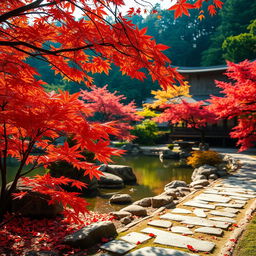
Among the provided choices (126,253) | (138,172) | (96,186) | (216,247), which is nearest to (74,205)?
(126,253)

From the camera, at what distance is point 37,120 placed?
2.62 metres

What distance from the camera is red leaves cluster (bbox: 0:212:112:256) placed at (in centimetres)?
390

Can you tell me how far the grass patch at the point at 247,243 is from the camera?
346 cm

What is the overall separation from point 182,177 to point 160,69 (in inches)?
378

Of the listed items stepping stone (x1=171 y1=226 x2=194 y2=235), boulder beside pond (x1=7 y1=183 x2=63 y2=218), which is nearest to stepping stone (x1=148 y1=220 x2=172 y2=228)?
stepping stone (x1=171 y1=226 x2=194 y2=235)

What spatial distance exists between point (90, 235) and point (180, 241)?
128 cm

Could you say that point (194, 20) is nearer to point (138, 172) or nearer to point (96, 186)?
point (138, 172)

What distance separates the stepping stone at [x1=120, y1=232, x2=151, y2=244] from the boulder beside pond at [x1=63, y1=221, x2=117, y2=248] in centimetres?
24

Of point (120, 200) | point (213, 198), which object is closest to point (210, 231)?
point (213, 198)

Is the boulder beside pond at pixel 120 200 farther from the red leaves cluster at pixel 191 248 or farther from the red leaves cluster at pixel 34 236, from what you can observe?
the red leaves cluster at pixel 191 248

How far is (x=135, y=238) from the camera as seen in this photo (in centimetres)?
395

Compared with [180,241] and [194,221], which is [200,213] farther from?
[180,241]

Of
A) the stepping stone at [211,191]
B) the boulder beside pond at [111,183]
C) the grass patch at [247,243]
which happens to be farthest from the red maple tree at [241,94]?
the grass patch at [247,243]

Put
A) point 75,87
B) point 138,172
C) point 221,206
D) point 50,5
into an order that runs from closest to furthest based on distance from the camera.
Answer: point 50,5 → point 221,206 → point 138,172 → point 75,87
